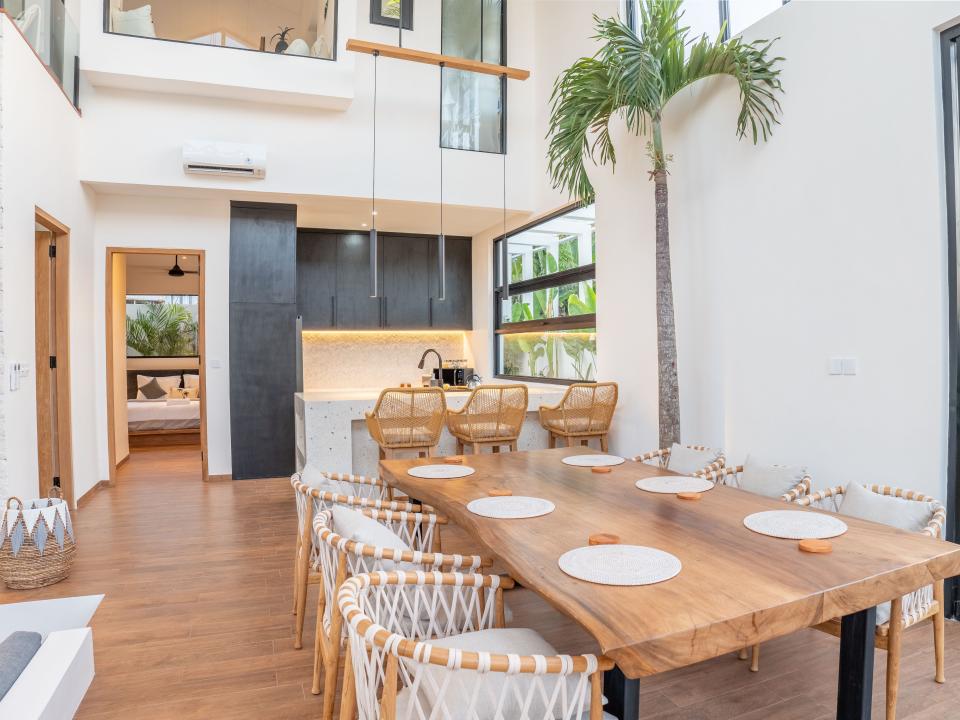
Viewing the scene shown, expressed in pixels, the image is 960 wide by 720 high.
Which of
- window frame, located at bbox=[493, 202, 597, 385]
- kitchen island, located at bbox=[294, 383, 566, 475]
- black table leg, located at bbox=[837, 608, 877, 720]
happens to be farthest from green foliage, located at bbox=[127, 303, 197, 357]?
black table leg, located at bbox=[837, 608, 877, 720]

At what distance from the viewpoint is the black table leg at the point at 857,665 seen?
4.98ft

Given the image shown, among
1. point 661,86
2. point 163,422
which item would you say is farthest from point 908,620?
point 163,422

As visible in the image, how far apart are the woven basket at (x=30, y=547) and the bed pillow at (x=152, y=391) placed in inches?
255

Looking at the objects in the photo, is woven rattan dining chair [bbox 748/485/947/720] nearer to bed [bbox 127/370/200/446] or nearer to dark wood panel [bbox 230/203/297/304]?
dark wood panel [bbox 230/203/297/304]

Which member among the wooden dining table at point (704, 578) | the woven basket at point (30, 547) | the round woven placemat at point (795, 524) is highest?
the round woven placemat at point (795, 524)

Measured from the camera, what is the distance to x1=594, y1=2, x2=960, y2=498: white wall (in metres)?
2.78

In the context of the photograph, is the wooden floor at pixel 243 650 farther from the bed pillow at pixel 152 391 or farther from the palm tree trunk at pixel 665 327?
the bed pillow at pixel 152 391

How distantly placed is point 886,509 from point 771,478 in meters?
0.69

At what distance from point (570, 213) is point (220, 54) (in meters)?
3.34

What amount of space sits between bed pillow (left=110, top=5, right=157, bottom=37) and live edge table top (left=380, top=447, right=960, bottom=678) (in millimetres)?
4891

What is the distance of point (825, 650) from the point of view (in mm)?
2383

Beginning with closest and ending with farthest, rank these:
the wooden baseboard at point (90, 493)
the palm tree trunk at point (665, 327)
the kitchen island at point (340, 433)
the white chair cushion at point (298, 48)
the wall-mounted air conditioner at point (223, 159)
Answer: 1. the palm tree trunk at point (665, 327)
2. the kitchen island at point (340, 433)
3. the wooden baseboard at point (90, 493)
4. the wall-mounted air conditioner at point (223, 159)
5. the white chair cushion at point (298, 48)

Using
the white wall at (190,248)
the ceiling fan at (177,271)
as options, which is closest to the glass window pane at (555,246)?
the white wall at (190,248)

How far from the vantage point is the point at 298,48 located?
532 cm
